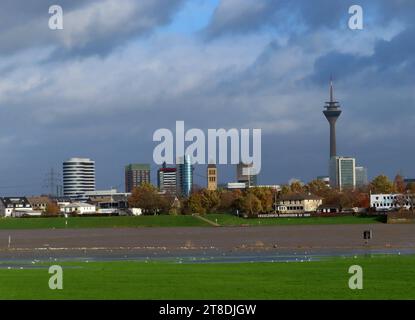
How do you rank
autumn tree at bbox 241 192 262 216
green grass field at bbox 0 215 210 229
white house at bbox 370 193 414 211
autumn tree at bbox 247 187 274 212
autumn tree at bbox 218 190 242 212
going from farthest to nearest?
white house at bbox 370 193 414 211 < autumn tree at bbox 247 187 274 212 < autumn tree at bbox 218 190 242 212 < autumn tree at bbox 241 192 262 216 < green grass field at bbox 0 215 210 229

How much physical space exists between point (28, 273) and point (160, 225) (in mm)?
96812

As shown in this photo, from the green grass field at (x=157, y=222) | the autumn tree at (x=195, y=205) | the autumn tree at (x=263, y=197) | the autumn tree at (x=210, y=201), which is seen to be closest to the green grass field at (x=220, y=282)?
the green grass field at (x=157, y=222)

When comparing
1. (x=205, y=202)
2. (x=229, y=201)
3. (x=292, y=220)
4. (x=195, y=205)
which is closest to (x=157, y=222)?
(x=292, y=220)

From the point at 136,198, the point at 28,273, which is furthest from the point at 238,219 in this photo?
the point at 28,273

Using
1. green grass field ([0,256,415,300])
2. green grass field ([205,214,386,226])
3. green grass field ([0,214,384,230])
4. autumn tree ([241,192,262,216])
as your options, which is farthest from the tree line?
green grass field ([0,256,415,300])

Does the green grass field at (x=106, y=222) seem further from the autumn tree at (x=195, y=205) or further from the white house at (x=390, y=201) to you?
the white house at (x=390, y=201)

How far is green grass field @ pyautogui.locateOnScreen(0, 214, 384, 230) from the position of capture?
449ft

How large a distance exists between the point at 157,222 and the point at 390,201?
7158 cm

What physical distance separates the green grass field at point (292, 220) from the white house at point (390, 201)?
137 feet

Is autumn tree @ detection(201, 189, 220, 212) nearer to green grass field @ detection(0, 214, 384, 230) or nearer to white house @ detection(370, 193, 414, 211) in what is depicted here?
green grass field @ detection(0, 214, 384, 230)

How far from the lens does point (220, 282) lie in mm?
31781

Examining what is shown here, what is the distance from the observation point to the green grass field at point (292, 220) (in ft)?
445
